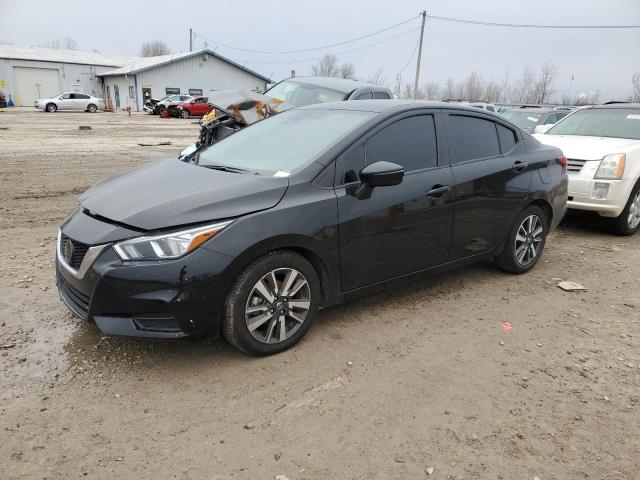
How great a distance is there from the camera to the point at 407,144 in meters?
3.97

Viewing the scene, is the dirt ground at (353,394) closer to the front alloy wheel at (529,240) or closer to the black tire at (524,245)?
the black tire at (524,245)

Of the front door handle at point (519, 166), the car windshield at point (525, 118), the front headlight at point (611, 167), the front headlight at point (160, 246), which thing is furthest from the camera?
the car windshield at point (525, 118)

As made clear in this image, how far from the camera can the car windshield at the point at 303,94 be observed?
8427mm

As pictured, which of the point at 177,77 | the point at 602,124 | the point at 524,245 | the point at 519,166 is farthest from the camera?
the point at 177,77

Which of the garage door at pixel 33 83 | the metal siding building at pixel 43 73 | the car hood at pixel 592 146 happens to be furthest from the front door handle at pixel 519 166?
the garage door at pixel 33 83

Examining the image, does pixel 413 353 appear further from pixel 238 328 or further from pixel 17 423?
pixel 17 423

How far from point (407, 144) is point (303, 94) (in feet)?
16.9

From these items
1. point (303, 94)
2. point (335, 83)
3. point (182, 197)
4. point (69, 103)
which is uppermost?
point (335, 83)

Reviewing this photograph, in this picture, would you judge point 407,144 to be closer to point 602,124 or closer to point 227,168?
point 227,168

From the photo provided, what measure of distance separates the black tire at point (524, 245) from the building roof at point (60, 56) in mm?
55659

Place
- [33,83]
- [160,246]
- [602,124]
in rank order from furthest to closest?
[33,83] < [602,124] < [160,246]

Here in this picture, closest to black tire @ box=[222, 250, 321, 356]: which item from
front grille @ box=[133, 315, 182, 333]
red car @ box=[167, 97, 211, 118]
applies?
front grille @ box=[133, 315, 182, 333]

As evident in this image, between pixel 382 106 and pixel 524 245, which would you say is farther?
pixel 524 245

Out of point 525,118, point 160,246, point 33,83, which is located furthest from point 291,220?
point 33,83
